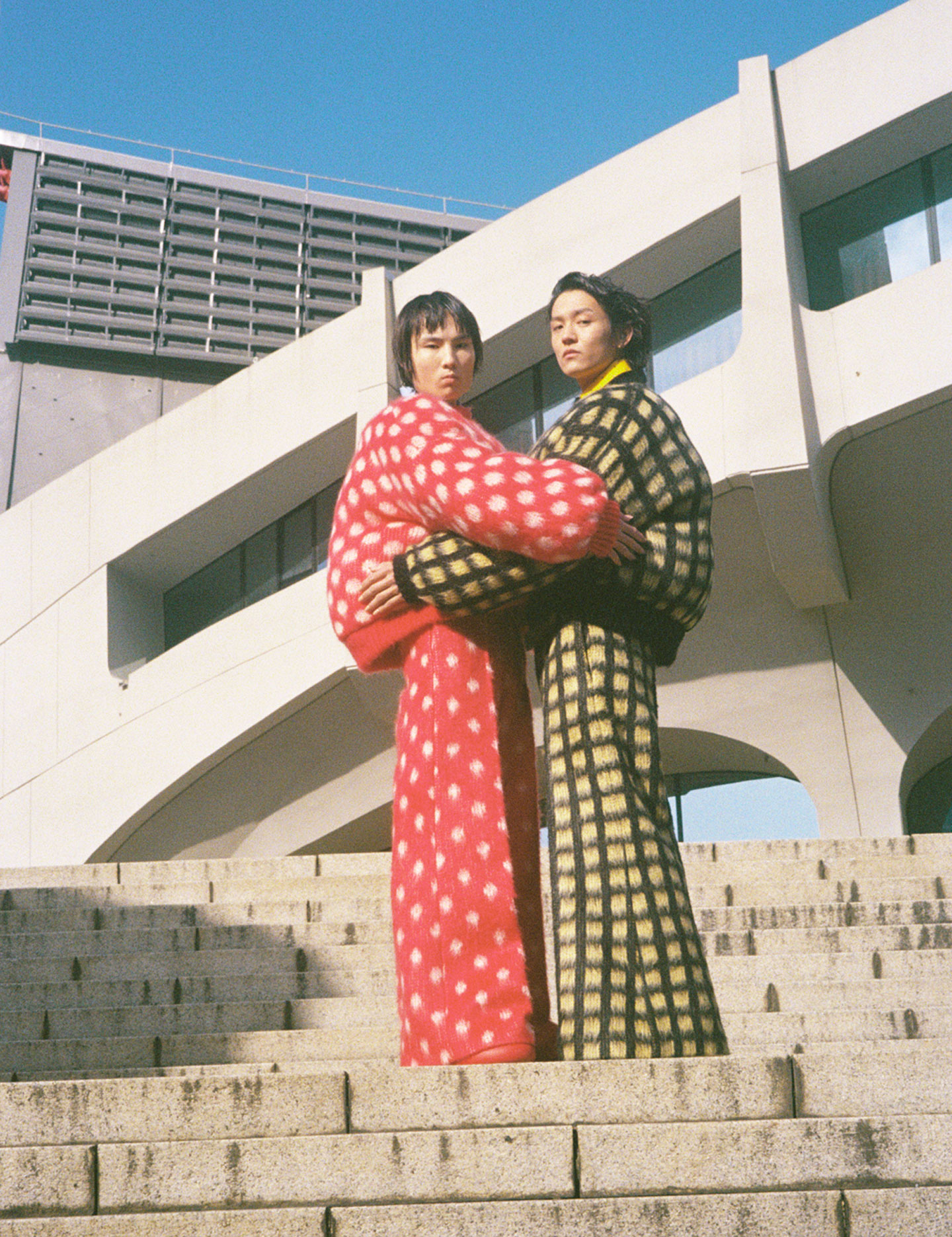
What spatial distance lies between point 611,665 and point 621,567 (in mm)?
239

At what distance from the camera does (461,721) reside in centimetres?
310

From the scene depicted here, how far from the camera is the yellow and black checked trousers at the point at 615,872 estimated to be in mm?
2742

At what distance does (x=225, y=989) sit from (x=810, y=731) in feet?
30.0

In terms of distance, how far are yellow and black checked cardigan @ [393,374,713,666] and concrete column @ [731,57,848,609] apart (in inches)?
301

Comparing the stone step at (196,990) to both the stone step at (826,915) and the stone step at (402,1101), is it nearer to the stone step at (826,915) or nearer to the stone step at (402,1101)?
the stone step at (826,915)

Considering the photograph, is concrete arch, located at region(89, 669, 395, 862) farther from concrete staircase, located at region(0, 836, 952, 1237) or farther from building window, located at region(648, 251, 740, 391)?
concrete staircase, located at region(0, 836, 952, 1237)

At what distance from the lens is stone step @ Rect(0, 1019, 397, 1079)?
14.0 ft

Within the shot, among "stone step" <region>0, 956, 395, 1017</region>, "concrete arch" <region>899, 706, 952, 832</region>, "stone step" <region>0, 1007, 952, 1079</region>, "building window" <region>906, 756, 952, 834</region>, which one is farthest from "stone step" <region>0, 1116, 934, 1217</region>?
"building window" <region>906, 756, 952, 834</region>

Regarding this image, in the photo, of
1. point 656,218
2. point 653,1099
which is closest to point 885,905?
point 653,1099

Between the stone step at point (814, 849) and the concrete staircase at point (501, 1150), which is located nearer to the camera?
the concrete staircase at point (501, 1150)

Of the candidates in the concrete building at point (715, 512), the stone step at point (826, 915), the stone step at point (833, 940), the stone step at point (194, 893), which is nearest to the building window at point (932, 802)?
the concrete building at point (715, 512)

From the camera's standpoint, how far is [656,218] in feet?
40.5

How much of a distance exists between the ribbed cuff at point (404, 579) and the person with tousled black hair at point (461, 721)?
0.06m

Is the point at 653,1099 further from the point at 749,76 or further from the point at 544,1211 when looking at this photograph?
the point at 749,76
